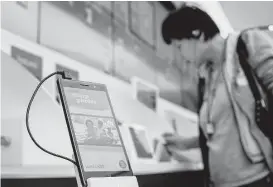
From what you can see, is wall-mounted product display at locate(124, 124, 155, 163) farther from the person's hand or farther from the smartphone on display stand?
the smartphone on display stand

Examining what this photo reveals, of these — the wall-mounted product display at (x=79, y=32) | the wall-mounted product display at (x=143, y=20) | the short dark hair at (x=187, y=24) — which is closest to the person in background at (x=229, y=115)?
the short dark hair at (x=187, y=24)

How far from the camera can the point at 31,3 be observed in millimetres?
1648

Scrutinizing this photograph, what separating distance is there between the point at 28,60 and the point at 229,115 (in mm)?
814

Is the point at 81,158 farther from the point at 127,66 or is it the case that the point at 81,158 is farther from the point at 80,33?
the point at 127,66

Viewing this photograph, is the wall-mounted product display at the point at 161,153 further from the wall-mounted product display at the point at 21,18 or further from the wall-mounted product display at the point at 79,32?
the wall-mounted product display at the point at 21,18

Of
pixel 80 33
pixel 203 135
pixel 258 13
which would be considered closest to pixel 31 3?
pixel 80 33

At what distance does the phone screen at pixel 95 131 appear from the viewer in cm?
80

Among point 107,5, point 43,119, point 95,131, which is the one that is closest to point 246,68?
point 43,119

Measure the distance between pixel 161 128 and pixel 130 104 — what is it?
0.34m

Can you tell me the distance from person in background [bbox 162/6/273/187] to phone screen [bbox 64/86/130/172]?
813mm

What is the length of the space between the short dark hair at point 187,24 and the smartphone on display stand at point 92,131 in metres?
1.08

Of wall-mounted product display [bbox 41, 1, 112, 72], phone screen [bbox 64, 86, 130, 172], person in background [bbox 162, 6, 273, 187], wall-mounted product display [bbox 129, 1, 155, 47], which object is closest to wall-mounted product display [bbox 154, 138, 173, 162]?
person in background [bbox 162, 6, 273, 187]

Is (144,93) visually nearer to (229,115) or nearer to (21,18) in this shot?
(229,115)

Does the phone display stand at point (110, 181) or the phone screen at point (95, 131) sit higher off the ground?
the phone screen at point (95, 131)
